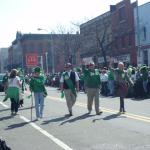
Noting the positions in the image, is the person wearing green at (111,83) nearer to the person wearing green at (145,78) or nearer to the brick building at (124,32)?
the person wearing green at (145,78)

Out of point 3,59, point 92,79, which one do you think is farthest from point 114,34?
point 3,59

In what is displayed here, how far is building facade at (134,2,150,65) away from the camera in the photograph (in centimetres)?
4553

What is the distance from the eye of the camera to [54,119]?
15.6m

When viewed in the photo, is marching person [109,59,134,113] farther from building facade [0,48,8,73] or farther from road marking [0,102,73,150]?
building facade [0,48,8,73]

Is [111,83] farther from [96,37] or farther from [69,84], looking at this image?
[96,37]

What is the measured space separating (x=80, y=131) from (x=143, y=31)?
35176 mm

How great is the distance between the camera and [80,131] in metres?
12.4

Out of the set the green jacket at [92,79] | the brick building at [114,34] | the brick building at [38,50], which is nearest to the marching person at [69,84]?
the green jacket at [92,79]

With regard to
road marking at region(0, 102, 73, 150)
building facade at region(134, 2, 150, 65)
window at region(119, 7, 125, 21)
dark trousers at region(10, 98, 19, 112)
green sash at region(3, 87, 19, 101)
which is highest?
window at region(119, 7, 125, 21)

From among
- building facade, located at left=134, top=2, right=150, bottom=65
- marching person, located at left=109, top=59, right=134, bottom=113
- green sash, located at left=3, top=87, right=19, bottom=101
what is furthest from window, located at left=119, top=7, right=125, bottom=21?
marching person, located at left=109, top=59, right=134, bottom=113

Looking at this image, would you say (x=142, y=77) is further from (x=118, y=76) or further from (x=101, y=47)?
(x=101, y=47)

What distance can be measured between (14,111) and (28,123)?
3.64 meters

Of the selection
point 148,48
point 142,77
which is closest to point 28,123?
point 142,77

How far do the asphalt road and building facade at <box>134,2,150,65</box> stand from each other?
2904cm
